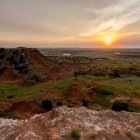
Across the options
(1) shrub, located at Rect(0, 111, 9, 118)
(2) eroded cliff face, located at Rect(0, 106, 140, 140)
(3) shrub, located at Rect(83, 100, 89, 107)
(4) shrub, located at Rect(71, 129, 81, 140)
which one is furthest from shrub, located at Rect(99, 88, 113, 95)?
(4) shrub, located at Rect(71, 129, 81, 140)

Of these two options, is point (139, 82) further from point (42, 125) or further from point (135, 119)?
point (42, 125)

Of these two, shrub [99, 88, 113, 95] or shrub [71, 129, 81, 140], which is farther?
shrub [99, 88, 113, 95]

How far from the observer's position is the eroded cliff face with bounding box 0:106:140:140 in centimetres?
1925

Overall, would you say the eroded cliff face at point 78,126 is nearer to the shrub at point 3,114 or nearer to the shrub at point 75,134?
the shrub at point 75,134

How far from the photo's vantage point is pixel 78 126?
20.5 m

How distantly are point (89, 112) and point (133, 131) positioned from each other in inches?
146

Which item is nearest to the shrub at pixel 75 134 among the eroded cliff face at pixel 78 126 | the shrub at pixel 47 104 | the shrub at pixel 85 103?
the eroded cliff face at pixel 78 126

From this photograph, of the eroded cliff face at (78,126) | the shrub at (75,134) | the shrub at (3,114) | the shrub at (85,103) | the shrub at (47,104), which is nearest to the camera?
the shrub at (75,134)

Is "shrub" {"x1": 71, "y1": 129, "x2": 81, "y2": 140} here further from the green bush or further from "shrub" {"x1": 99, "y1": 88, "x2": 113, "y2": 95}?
"shrub" {"x1": 99, "y1": 88, "x2": 113, "y2": 95}

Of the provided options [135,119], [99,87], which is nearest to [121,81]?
[99,87]

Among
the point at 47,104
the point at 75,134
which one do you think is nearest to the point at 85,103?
the point at 47,104

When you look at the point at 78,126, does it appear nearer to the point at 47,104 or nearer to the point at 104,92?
the point at 47,104

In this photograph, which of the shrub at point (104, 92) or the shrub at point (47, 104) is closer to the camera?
the shrub at point (47, 104)

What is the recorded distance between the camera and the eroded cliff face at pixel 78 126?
19.2 meters
